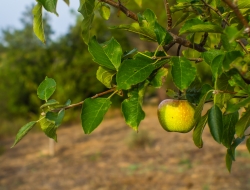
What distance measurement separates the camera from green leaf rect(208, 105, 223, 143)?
60 centimetres

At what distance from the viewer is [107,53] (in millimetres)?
677

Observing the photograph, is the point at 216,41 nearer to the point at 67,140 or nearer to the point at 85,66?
the point at 67,140

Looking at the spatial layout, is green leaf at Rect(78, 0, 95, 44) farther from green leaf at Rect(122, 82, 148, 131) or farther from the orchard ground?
the orchard ground

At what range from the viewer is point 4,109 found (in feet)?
29.6

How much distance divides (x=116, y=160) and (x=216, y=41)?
4.18 meters

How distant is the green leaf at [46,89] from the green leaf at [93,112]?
11cm

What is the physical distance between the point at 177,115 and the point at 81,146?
5.27 meters

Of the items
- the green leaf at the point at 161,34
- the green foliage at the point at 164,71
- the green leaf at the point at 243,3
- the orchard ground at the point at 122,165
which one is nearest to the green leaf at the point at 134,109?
the green foliage at the point at 164,71

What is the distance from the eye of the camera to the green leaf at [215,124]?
60cm

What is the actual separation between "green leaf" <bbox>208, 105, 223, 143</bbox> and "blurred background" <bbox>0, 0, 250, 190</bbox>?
0.76m

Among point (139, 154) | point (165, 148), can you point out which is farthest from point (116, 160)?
point (165, 148)

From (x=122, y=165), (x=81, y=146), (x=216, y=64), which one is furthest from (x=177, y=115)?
(x=81, y=146)

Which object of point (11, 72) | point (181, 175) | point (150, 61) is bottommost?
point (11, 72)

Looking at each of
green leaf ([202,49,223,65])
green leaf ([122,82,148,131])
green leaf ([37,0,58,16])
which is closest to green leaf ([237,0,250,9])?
green leaf ([202,49,223,65])
